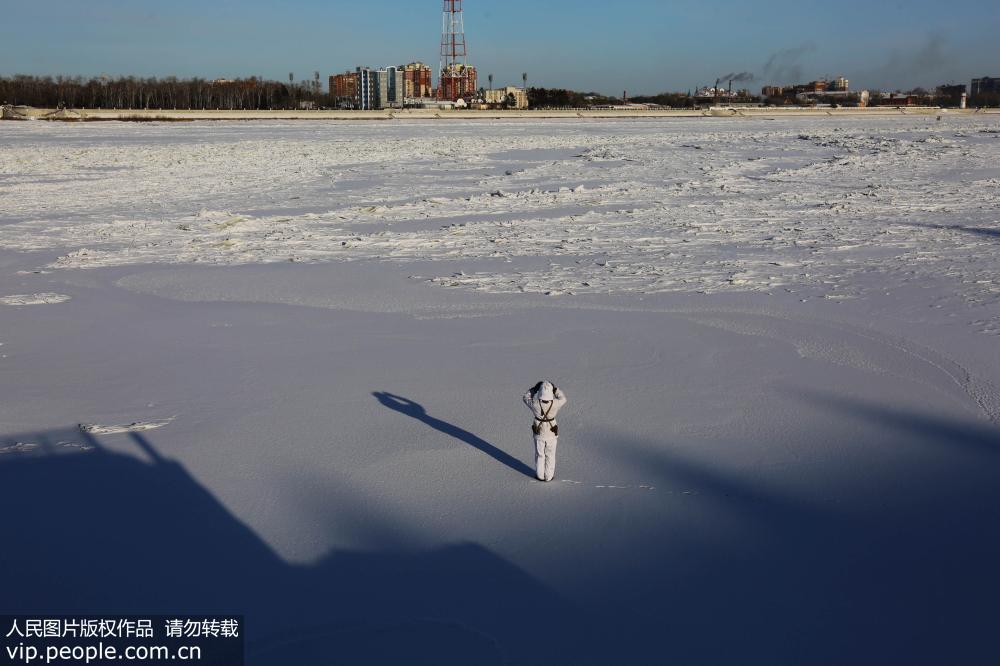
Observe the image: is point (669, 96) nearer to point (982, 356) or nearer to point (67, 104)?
point (67, 104)

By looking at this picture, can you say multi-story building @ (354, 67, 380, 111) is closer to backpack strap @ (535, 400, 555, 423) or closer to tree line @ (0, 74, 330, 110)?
tree line @ (0, 74, 330, 110)

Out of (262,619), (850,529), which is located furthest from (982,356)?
(262,619)

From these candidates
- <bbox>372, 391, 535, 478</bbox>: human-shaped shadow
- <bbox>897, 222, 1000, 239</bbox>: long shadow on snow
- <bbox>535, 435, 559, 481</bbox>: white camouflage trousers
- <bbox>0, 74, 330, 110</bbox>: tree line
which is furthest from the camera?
<bbox>0, 74, 330, 110</bbox>: tree line

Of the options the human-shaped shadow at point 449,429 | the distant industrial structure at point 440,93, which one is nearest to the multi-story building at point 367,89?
the distant industrial structure at point 440,93

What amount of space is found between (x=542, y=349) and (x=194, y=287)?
13.8 feet

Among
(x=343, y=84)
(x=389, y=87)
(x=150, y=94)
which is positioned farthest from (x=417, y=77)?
(x=150, y=94)

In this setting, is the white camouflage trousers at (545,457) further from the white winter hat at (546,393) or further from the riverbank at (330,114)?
the riverbank at (330,114)

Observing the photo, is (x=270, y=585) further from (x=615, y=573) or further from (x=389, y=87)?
(x=389, y=87)

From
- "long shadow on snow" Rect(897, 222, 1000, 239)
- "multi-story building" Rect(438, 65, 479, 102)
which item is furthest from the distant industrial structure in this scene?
"long shadow on snow" Rect(897, 222, 1000, 239)

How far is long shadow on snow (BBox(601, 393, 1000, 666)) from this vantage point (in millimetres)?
3096

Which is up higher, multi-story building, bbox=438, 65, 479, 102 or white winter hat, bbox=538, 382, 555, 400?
multi-story building, bbox=438, 65, 479, 102

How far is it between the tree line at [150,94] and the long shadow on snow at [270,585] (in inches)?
2886

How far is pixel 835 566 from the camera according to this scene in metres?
3.59

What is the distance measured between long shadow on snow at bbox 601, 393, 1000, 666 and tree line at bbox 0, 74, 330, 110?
7451 cm
